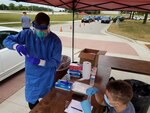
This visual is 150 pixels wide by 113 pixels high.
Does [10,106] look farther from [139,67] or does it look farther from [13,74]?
[139,67]

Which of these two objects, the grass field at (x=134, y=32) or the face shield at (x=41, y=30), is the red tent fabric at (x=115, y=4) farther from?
the grass field at (x=134, y=32)

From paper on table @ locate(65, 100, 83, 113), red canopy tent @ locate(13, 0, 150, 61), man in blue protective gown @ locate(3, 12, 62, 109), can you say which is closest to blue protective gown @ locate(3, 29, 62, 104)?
man in blue protective gown @ locate(3, 12, 62, 109)

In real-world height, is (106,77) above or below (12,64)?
above

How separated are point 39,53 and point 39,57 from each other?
50 millimetres

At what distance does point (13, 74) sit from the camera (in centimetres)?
421

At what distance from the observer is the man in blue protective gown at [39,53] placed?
174cm

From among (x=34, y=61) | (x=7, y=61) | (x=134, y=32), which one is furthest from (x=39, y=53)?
(x=134, y=32)

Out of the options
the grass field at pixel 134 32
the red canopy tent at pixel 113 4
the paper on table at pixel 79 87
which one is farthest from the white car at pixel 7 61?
the grass field at pixel 134 32

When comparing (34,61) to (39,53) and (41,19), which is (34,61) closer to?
(39,53)

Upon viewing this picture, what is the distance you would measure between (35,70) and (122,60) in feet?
Answer: 8.28

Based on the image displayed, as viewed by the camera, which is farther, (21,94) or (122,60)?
(122,60)

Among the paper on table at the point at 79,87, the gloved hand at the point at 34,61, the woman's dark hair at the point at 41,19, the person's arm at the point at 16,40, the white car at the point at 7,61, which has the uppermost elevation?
the woman's dark hair at the point at 41,19

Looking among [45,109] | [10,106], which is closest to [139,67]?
[45,109]

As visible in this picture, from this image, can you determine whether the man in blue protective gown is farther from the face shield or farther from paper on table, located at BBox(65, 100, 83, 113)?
paper on table, located at BBox(65, 100, 83, 113)
